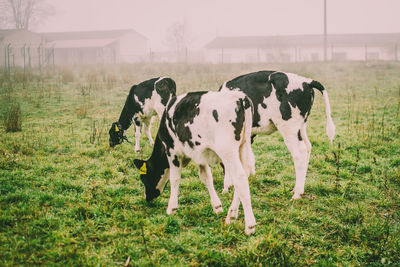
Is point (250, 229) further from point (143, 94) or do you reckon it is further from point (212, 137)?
point (143, 94)

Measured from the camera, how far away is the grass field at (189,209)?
3496mm

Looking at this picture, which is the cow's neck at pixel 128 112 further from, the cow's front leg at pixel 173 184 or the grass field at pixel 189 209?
the cow's front leg at pixel 173 184

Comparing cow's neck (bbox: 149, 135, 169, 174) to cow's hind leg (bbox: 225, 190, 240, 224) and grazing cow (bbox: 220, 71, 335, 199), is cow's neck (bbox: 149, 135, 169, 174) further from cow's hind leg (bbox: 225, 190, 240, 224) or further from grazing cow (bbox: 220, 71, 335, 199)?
grazing cow (bbox: 220, 71, 335, 199)

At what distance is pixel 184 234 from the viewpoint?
156 inches

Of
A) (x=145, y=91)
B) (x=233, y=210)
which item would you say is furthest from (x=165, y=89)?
(x=233, y=210)

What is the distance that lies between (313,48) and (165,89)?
58.2 meters

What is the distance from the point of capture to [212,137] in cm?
388

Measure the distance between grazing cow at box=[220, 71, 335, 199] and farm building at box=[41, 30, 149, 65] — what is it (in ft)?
171

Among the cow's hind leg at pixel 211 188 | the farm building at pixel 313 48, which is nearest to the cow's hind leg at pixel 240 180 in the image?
the cow's hind leg at pixel 211 188

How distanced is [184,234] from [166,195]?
1343 millimetres

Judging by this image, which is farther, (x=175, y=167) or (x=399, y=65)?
(x=399, y=65)

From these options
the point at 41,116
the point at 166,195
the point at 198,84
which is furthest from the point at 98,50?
the point at 166,195

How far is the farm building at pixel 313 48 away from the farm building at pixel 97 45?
15522 millimetres

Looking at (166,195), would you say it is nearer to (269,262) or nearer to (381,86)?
(269,262)
